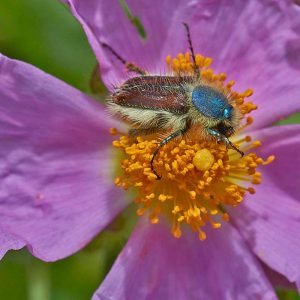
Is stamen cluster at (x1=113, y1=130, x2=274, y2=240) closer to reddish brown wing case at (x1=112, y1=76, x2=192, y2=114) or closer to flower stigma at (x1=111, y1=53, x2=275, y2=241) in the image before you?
flower stigma at (x1=111, y1=53, x2=275, y2=241)

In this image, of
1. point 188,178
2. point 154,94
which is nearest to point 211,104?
point 154,94

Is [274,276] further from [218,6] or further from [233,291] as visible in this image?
[218,6]

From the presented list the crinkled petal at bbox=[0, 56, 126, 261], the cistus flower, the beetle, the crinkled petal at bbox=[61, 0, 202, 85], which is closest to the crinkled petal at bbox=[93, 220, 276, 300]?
the cistus flower

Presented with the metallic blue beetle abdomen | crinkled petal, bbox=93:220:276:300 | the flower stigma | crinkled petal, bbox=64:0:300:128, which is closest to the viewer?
the metallic blue beetle abdomen

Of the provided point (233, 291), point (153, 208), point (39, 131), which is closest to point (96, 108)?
point (39, 131)

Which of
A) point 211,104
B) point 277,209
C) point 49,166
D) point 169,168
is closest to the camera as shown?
point 211,104

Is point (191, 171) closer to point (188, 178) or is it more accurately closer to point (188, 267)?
point (188, 178)

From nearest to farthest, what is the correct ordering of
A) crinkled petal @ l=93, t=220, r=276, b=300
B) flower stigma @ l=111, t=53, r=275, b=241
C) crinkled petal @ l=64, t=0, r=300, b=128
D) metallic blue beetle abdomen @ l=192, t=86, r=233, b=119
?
metallic blue beetle abdomen @ l=192, t=86, r=233, b=119, flower stigma @ l=111, t=53, r=275, b=241, crinkled petal @ l=93, t=220, r=276, b=300, crinkled petal @ l=64, t=0, r=300, b=128
